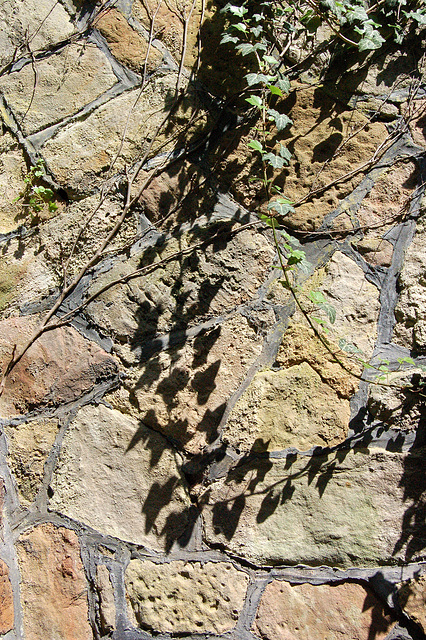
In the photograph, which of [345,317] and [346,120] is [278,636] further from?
[346,120]

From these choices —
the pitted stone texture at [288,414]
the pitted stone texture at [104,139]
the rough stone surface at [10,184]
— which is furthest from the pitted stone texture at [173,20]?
the pitted stone texture at [288,414]

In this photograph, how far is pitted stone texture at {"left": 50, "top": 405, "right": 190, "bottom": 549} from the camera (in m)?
1.38

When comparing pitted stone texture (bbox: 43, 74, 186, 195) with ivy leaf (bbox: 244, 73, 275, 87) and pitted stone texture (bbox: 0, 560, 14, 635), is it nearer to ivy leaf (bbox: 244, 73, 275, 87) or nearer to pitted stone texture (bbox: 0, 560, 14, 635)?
ivy leaf (bbox: 244, 73, 275, 87)

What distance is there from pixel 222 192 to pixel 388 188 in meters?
0.53

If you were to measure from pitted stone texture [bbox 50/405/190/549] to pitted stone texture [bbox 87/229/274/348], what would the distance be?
0.25 m

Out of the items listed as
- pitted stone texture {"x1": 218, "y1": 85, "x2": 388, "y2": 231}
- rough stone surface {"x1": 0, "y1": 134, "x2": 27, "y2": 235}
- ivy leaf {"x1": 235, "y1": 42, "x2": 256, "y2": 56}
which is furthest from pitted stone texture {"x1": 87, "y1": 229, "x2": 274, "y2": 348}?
ivy leaf {"x1": 235, "y1": 42, "x2": 256, "y2": 56}

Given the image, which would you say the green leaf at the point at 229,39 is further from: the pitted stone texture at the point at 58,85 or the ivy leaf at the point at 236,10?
the pitted stone texture at the point at 58,85

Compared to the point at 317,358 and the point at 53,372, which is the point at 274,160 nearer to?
the point at 317,358

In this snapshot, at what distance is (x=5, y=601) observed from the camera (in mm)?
1350

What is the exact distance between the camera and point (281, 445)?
4.49 ft

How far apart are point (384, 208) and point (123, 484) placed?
116 centimetres

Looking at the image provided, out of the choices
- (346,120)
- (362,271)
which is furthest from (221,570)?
(346,120)

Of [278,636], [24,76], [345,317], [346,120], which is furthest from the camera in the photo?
[24,76]

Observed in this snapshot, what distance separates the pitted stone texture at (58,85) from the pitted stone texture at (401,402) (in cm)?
136
